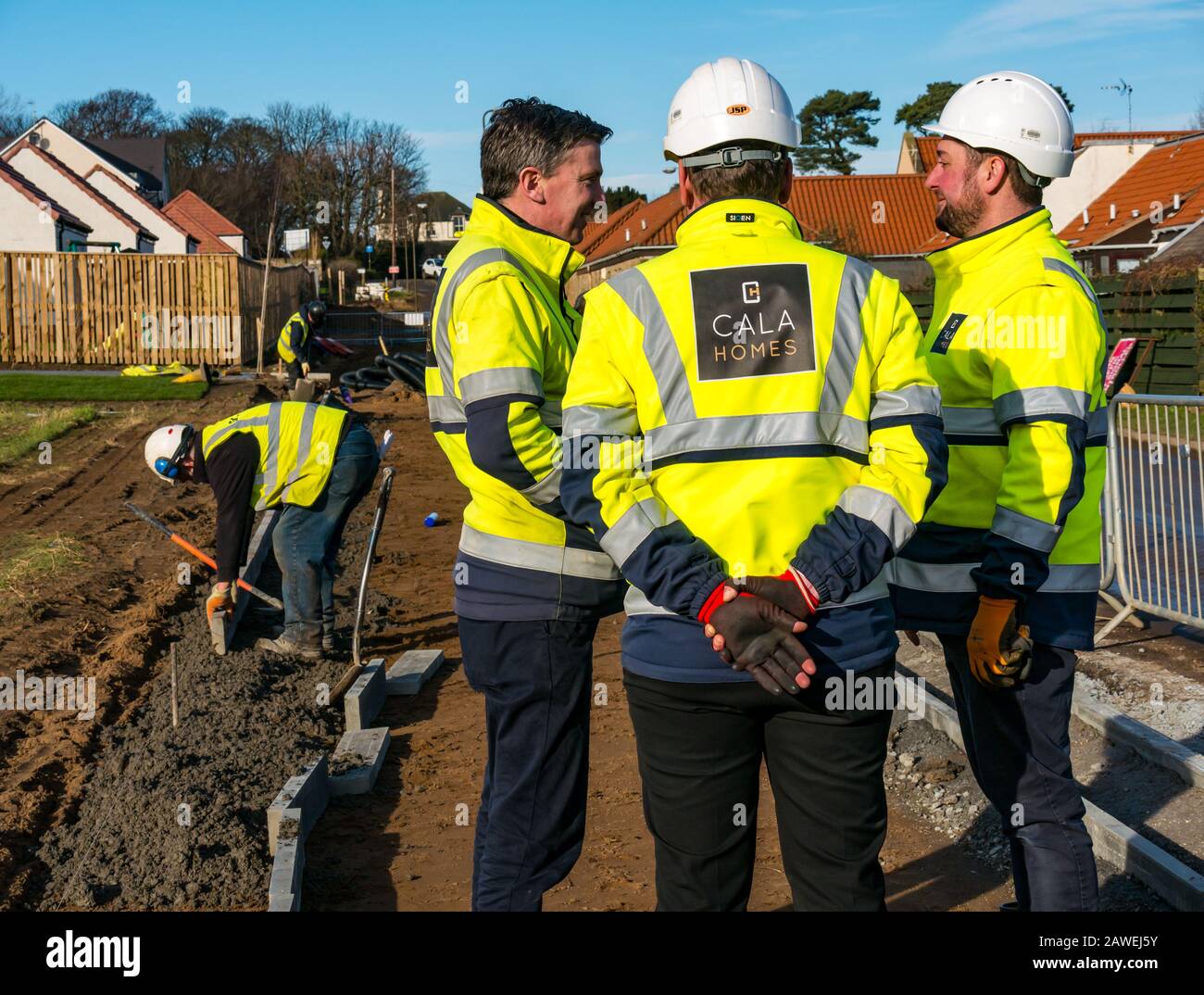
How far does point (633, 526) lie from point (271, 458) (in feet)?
18.4

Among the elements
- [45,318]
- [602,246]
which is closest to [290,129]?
[602,246]

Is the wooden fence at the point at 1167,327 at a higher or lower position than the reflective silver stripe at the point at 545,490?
higher

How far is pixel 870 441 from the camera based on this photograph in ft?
8.80

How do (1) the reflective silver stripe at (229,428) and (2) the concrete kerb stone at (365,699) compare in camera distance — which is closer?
(2) the concrete kerb stone at (365,699)

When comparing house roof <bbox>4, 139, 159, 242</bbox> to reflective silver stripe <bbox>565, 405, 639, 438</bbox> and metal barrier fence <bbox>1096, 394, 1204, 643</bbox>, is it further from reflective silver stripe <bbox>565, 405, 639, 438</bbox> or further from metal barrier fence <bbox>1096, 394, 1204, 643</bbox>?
reflective silver stripe <bbox>565, 405, 639, 438</bbox>

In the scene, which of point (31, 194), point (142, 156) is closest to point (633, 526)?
point (31, 194)

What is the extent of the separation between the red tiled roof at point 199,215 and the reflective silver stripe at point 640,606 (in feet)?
234

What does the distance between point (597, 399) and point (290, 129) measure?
90.8 m

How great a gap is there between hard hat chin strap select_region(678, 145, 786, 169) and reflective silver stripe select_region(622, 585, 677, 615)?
3.05 ft

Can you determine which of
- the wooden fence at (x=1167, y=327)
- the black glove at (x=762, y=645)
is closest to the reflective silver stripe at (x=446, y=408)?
the black glove at (x=762, y=645)

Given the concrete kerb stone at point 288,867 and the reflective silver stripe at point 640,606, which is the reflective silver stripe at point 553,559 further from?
the concrete kerb stone at point 288,867

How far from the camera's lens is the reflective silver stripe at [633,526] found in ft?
8.51

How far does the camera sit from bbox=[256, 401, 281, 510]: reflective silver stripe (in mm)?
7809
